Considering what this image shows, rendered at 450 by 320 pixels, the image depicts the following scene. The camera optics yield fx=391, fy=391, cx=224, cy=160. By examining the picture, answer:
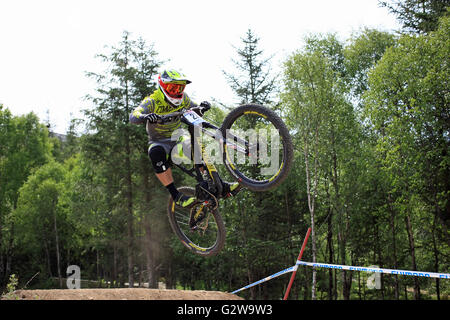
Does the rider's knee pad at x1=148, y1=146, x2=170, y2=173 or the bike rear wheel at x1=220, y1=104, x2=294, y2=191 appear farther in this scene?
the rider's knee pad at x1=148, y1=146, x2=170, y2=173

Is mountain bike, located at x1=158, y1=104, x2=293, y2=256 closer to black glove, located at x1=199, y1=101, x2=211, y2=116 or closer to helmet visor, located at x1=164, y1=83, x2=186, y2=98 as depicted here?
black glove, located at x1=199, y1=101, x2=211, y2=116

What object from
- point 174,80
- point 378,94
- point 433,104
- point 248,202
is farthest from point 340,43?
point 174,80

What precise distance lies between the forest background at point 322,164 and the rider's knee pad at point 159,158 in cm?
1405

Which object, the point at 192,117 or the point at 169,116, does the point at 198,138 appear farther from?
the point at 169,116

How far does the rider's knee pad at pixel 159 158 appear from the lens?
696 centimetres

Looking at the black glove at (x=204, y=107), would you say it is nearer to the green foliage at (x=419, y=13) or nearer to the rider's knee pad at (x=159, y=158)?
the rider's knee pad at (x=159, y=158)

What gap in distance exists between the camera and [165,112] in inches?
267

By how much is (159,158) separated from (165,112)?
2.76 feet

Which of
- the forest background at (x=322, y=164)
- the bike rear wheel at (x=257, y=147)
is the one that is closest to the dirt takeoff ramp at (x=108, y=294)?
the bike rear wheel at (x=257, y=147)

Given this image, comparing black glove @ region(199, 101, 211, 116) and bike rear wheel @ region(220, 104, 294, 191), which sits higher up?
black glove @ region(199, 101, 211, 116)

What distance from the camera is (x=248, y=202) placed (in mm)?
24453

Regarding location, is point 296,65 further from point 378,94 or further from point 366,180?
point 366,180

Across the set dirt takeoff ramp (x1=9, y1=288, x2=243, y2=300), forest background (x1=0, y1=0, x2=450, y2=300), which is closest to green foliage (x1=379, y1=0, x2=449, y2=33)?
forest background (x1=0, y1=0, x2=450, y2=300)

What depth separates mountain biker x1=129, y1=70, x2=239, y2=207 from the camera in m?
6.51
